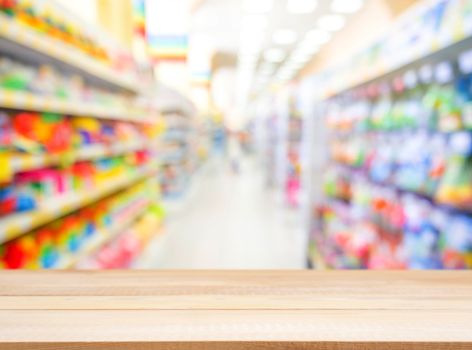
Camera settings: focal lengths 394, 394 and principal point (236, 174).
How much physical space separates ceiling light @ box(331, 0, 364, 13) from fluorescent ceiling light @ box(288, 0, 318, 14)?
516mm

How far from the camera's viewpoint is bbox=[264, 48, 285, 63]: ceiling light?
16156 millimetres

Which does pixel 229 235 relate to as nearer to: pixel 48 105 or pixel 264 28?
pixel 48 105

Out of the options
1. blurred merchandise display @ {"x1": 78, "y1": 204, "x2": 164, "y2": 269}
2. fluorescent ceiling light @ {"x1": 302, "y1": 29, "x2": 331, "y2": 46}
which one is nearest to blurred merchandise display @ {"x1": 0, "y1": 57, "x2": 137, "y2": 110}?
blurred merchandise display @ {"x1": 78, "y1": 204, "x2": 164, "y2": 269}

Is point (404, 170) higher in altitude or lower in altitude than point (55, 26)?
lower

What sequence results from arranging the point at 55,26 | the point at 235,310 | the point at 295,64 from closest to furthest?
the point at 235,310, the point at 55,26, the point at 295,64

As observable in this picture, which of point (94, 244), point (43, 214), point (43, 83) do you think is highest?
point (43, 83)

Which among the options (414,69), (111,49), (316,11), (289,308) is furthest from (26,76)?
(316,11)

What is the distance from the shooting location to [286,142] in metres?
7.46

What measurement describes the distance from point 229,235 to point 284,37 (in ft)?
33.2

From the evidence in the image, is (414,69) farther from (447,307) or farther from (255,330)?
(255,330)

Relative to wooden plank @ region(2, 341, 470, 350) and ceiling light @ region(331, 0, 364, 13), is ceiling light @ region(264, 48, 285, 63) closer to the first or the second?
ceiling light @ region(331, 0, 364, 13)

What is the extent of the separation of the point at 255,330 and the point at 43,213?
6.17 feet

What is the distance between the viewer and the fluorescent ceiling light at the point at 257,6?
9922 millimetres

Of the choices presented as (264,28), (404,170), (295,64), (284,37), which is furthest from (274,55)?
(404,170)
